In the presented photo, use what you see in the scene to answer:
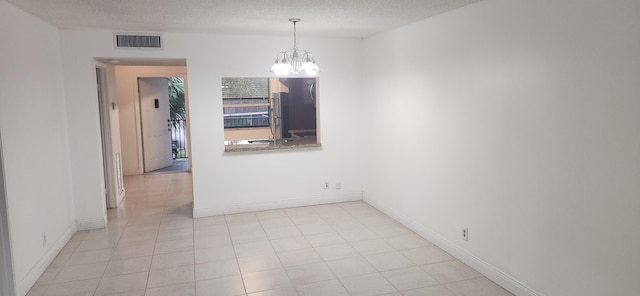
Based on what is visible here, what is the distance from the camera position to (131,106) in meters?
8.30

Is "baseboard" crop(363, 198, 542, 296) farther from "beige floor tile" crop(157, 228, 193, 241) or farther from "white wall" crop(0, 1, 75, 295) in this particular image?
"white wall" crop(0, 1, 75, 295)

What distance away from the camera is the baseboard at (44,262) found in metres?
3.33

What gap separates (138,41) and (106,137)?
1.59 metres

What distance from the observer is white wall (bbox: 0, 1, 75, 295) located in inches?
129

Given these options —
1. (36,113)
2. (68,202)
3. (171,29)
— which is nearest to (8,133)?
(36,113)

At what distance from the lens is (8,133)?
10.6 feet

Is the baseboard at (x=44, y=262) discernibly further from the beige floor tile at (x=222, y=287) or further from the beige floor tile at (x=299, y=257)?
the beige floor tile at (x=299, y=257)

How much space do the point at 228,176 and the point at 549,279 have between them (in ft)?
12.4

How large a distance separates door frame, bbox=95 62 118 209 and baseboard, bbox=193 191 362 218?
139 cm

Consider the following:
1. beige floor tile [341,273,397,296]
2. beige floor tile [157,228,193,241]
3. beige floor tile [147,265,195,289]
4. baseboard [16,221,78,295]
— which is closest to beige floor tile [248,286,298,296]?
beige floor tile [341,273,397,296]

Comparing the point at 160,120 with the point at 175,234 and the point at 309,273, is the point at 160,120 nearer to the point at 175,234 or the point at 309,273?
the point at 175,234

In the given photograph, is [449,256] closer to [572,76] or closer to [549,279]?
[549,279]

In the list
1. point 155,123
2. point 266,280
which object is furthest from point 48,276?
point 155,123

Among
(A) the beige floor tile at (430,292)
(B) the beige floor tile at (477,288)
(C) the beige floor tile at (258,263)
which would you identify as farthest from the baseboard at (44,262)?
(B) the beige floor tile at (477,288)
